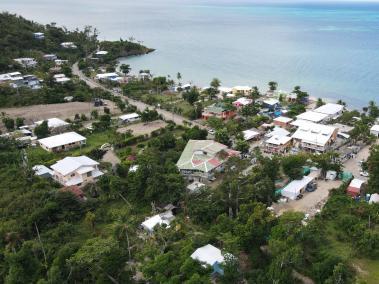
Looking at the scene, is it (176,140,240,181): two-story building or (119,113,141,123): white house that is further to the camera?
(119,113,141,123): white house

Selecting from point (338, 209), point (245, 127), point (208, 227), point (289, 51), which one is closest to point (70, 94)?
point (245, 127)

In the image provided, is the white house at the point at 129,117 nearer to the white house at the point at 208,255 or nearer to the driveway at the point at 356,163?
the driveway at the point at 356,163

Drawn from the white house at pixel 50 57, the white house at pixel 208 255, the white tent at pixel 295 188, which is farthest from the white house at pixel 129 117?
the white house at pixel 50 57

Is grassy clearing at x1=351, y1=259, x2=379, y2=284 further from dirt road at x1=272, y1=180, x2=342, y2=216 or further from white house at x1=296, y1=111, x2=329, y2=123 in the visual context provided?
white house at x1=296, y1=111, x2=329, y2=123

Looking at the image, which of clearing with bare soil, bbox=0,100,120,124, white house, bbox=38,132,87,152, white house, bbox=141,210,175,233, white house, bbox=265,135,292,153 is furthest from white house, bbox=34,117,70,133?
white house, bbox=265,135,292,153

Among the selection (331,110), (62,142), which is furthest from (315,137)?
(62,142)

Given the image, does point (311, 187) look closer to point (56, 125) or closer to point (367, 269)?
point (367, 269)

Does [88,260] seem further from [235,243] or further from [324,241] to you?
[324,241]
